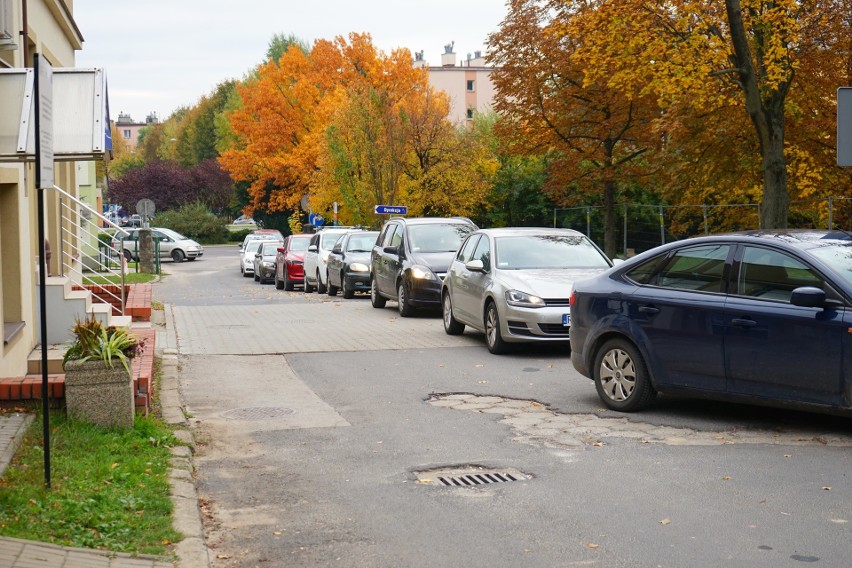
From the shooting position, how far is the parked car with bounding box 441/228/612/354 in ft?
43.9

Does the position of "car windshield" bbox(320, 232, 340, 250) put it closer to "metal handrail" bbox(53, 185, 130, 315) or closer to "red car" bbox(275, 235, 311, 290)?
"red car" bbox(275, 235, 311, 290)

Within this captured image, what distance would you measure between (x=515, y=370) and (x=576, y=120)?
18547 mm

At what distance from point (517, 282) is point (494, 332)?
74cm

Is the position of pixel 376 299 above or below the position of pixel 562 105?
below

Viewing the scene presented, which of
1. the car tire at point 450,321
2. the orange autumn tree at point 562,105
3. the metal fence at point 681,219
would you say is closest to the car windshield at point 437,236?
the car tire at point 450,321

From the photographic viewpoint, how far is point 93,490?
6375mm

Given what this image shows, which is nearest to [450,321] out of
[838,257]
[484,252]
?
[484,252]

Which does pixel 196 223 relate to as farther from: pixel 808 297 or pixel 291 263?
pixel 808 297

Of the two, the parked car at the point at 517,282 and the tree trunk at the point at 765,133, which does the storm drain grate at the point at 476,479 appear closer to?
the parked car at the point at 517,282

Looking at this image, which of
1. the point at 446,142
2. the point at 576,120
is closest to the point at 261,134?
the point at 446,142

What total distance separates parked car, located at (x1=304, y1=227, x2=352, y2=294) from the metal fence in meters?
8.78

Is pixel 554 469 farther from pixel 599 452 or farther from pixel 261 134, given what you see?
pixel 261 134

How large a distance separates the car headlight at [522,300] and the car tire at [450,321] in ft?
9.08

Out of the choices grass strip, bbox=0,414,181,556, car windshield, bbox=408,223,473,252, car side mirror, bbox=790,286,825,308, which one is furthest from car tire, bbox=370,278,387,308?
car side mirror, bbox=790,286,825,308
